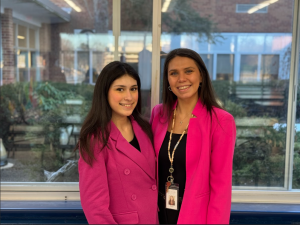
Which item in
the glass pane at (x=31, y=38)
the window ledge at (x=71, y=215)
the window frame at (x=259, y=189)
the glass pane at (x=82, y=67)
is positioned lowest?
the window ledge at (x=71, y=215)

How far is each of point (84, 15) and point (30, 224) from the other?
2.05m

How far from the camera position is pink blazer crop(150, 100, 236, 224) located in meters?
1.57

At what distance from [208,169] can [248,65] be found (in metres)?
1.77

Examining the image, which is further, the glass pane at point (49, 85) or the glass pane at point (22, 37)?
the glass pane at point (22, 37)

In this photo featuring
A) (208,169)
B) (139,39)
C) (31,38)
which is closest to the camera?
(208,169)

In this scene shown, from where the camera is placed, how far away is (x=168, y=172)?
5.66 ft

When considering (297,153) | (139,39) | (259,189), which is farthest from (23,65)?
(297,153)

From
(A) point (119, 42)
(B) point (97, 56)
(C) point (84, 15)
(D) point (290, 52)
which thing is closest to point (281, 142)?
(D) point (290, 52)

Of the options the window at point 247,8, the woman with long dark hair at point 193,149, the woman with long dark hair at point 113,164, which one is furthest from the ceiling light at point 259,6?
the woman with long dark hair at point 113,164

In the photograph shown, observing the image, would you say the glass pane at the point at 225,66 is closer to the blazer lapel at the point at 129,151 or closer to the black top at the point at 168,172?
the black top at the point at 168,172

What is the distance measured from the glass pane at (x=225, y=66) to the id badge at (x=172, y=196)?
5.64ft

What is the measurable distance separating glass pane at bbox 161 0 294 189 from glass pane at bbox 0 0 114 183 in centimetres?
82

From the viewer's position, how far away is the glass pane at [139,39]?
2.68 m

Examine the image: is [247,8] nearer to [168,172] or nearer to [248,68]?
[248,68]
